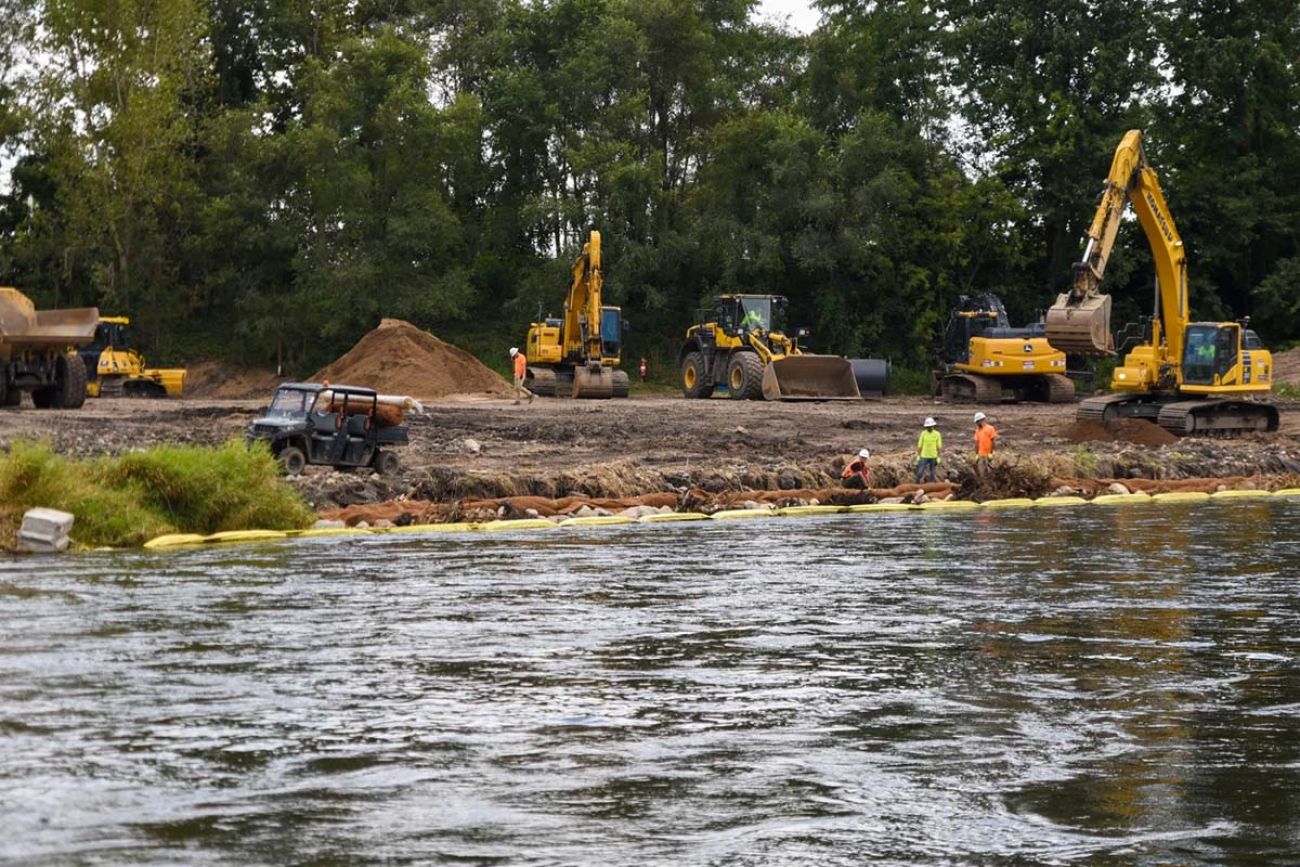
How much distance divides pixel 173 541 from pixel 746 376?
3242cm

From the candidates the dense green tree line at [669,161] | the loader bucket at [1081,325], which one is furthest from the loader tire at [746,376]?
the loader bucket at [1081,325]

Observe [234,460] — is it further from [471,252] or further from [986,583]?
[471,252]

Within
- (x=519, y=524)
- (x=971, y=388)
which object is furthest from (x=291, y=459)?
(x=971, y=388)

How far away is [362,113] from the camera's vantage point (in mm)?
66625

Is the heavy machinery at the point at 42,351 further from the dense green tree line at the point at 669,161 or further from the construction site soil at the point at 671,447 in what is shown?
the dense green tree line at the point at 669,161

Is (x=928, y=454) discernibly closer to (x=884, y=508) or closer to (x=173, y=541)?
(x=884, y=508)

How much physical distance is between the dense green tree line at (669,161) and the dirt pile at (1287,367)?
2.09 m

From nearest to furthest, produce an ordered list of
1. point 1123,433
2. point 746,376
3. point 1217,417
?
point 1123,433 < point 1217,417 < point 746,376

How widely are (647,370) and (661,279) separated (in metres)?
3.41

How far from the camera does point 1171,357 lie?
1623 inches

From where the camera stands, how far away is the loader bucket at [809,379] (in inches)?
2080

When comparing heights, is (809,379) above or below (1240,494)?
above

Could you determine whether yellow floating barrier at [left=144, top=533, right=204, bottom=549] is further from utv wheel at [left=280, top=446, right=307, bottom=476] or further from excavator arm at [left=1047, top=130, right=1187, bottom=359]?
excavator arm at [left=1047, top=130, right=1187, bottom=359]

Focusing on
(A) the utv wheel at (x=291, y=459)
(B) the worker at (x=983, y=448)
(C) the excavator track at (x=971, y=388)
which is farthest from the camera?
(C) the excavator track at (x=971, y=388)
